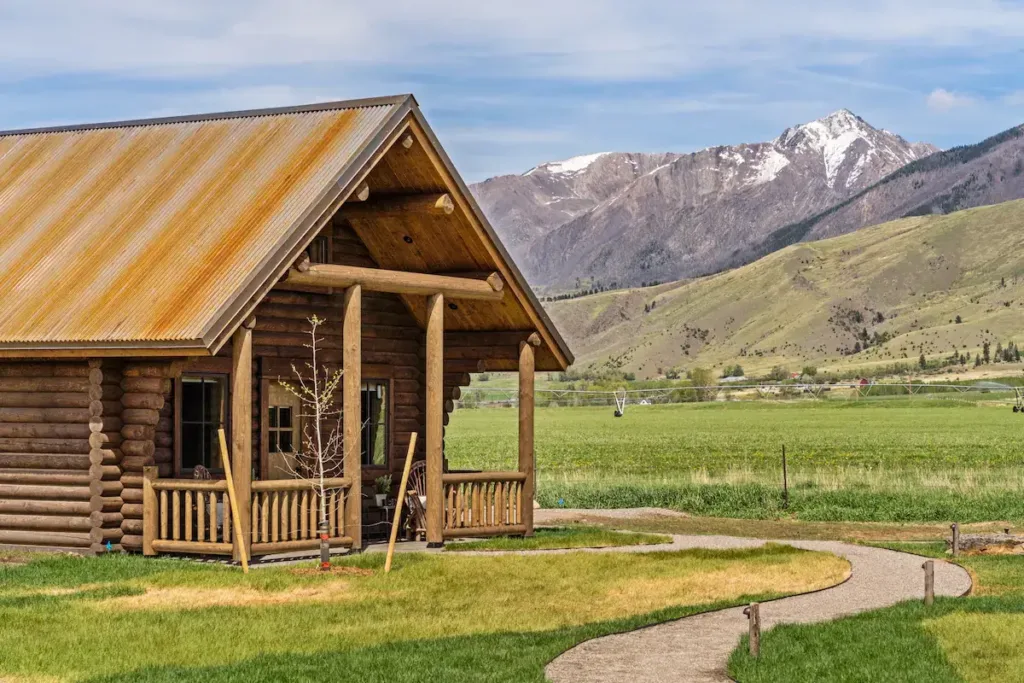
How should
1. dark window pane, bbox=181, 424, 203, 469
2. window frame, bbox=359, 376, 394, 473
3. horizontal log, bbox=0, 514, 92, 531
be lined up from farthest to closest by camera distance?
window frame, bbox=359, 376, 394, 473 → dark window pane, bbox=181, 424, 203, 469 → horizontal log, bbox=0, 514, 92, 531

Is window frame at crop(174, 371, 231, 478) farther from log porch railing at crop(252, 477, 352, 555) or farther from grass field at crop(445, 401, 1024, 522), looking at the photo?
grass field at crop(445, 401, 1024, 522)

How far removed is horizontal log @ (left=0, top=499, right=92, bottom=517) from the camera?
74.2 ft

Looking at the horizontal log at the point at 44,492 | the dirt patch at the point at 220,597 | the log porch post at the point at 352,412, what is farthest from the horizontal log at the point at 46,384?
the dirt patch at the point at 220,597

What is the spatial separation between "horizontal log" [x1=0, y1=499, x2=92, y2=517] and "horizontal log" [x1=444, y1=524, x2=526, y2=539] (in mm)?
5367

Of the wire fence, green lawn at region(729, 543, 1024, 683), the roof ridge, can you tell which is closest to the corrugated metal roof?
the roof ridge

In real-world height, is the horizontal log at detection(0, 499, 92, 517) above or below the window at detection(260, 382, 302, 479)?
below

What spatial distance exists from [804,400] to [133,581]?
15421 cm

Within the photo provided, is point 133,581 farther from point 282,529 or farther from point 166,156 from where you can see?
point 166,156

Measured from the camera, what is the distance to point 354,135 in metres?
23.7

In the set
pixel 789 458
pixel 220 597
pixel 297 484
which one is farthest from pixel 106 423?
pixel 789 458

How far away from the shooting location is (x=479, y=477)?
25.5 meters

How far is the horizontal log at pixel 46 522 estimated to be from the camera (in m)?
22.6

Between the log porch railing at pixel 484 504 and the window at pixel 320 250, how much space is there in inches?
153

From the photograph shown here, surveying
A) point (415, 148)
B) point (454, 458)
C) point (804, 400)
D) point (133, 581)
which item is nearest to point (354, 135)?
point (415, 148)
